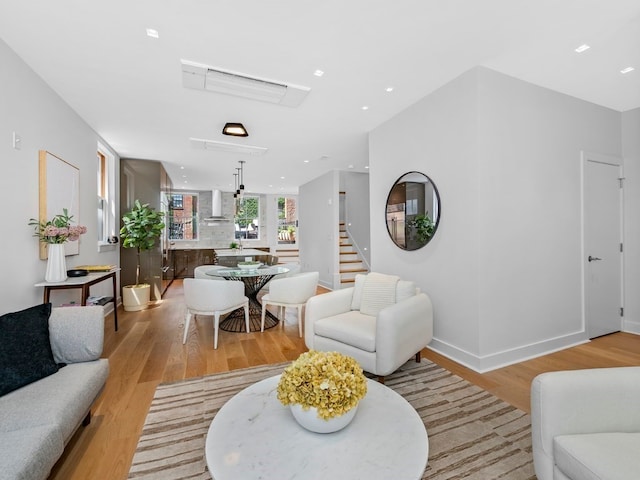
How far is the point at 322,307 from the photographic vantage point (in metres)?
2.87

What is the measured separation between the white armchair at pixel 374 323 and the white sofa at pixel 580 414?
1.09 m

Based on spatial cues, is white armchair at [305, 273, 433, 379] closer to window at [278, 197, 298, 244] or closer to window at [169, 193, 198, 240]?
window at [278, 197, 298, 244]

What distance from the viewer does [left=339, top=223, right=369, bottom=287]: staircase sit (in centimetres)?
679

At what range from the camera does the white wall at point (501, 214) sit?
107 inches

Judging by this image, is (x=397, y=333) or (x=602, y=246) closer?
(x=397, y=333)

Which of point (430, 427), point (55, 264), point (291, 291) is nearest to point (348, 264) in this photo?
point (291, 291)

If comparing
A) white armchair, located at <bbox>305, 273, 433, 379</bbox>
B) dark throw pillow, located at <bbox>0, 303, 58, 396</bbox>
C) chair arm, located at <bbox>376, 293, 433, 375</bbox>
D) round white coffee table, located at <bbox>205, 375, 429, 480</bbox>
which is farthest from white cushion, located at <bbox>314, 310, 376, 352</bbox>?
dark throw pillow, located at <bbox>0, 303, 58, 396</bbox>

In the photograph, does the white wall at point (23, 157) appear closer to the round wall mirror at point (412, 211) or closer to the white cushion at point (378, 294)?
the white cushion at point (378, 294)

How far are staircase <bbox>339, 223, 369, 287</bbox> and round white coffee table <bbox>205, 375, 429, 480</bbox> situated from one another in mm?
5198

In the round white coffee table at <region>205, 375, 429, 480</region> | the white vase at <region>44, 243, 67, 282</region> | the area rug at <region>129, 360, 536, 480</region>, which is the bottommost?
the area rug at <region>129, 360, 536, 480</region>

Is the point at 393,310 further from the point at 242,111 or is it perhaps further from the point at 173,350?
the point at 242,111

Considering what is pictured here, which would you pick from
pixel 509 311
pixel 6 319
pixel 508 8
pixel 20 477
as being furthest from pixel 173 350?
pixel 508 8

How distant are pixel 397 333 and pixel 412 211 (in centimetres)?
162

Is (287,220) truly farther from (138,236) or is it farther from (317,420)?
(317,420)
